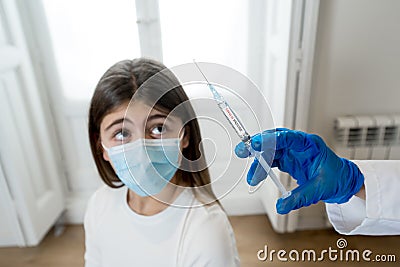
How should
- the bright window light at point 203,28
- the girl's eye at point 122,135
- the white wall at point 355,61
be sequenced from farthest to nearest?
the bright window light at point 203,28, the white wall at point 355,61, the girl's eye at point 122,135

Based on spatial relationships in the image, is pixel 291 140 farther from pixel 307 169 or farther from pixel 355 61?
pixel 355 61

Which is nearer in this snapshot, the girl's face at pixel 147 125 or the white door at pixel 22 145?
the girl's face at pixel 147 125

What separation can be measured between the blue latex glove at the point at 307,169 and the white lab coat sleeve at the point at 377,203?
30 mm

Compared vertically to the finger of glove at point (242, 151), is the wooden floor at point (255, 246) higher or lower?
lower

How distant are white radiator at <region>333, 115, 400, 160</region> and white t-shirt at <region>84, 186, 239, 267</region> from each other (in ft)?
2.94

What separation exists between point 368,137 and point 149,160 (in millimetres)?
1166

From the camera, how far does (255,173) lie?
0.63m

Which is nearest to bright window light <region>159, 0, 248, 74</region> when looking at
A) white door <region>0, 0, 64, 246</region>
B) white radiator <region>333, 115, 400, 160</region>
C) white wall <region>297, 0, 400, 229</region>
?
white wall <region>297, 0, 400, 229</region>

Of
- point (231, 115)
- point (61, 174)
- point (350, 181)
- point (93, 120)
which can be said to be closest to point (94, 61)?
point (61, 174)

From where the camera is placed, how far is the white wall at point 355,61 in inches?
53.8

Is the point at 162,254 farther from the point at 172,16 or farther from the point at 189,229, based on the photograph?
the point at 172,16

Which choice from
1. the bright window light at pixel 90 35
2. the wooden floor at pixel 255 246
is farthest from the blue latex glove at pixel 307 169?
the bright window light at pixel 90 35

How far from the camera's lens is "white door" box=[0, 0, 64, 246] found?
1454mm

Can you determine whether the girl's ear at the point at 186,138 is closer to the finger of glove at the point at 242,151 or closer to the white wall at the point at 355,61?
the finger of glove at the point at 242,151
